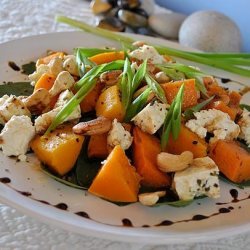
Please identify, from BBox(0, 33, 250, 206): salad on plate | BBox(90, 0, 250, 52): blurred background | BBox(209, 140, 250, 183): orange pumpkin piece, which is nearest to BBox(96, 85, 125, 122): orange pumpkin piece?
BBox(0, 33, 250, 206): salad on plate

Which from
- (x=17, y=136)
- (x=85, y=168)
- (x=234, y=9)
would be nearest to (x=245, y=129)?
(x=85, y=168)

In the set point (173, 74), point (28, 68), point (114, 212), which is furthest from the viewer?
point (28, 68)

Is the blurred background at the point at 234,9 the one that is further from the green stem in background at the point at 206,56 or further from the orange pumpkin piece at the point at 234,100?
the orange pumpkin piece at the point at 234,100

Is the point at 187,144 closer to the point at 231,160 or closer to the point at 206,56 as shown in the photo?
the point at 231,160

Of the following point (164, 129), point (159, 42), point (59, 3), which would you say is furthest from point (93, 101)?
point (59, 3)

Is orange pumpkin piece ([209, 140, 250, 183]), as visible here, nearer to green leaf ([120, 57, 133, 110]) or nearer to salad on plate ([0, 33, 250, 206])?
salad on plate ([0, 33, 250, 206])

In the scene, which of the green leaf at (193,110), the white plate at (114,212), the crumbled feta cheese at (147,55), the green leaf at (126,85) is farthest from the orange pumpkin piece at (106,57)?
the white plate at (114,212)
